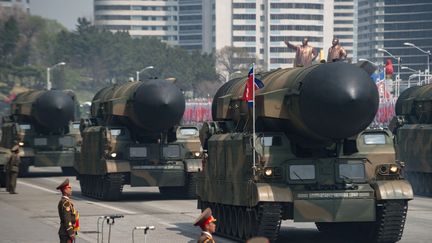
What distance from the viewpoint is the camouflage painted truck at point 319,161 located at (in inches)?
969

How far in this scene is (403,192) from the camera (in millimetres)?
24969

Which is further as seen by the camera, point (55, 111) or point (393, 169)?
point (55, 111)

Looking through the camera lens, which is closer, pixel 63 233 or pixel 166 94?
pixel 63 233

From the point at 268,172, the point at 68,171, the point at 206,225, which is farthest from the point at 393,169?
the point at 68,171

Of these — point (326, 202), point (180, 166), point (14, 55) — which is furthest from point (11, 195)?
point (14, 55)

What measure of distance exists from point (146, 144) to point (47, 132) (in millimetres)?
15044

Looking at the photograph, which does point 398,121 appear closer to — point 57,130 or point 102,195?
point 102,195

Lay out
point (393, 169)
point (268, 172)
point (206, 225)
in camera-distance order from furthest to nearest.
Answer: point (393, 169) → point (268, 172) → point (206, 225)

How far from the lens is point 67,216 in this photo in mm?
21719

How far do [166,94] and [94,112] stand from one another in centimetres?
581

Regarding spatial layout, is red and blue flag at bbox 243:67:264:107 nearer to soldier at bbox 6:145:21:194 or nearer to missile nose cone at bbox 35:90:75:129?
soldier at bbox 6:145:21:194

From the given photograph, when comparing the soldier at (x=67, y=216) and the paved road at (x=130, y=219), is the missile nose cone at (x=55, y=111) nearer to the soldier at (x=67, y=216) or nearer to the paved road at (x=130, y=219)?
the paved road at (x=130, y=219)

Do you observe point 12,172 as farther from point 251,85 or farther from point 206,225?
point 206,225

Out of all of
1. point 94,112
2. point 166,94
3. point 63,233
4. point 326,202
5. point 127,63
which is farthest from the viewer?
point 127,63
